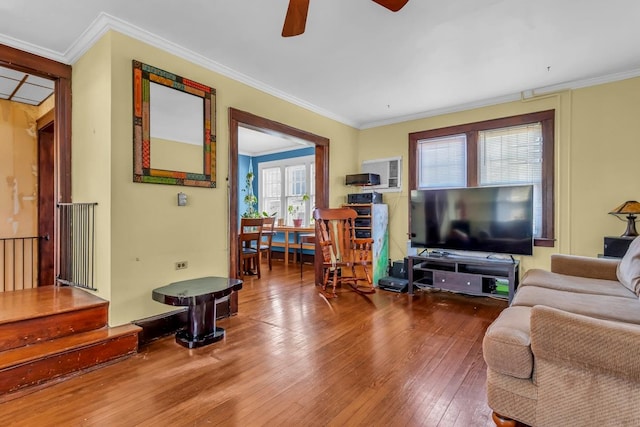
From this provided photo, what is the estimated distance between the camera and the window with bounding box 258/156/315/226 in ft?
22.8

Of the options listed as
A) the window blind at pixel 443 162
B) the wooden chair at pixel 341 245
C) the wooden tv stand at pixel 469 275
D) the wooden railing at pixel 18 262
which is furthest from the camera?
the window blind at pixel 443 162

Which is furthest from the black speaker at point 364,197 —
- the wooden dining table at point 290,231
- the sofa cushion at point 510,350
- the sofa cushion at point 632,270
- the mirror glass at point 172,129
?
the sofa cushion at point 510,350

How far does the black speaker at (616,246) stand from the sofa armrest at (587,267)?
57cm

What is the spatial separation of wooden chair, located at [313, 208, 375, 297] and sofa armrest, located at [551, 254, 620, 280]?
6.53ft

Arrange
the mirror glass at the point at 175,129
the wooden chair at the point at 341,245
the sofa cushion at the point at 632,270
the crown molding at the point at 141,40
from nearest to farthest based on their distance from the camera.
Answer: the sofa cushion at the point at 632,270, the crown molding at the point at 141,40, the mirror glass at the point at 175,129, the wooden chair at the point at 341,245

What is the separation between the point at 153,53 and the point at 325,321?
2.85 metres

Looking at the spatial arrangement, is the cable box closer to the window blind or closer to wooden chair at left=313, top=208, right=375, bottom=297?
wooden chair at left=313, top=208, right=375, bottom=297

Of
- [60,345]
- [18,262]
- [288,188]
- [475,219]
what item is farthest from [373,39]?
[288,188]

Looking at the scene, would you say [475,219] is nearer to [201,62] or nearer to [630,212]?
[630,212]

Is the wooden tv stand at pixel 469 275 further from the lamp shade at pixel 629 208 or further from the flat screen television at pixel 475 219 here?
the lamp shade at pixel 629 208

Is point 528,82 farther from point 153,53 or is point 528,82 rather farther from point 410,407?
point 153,53

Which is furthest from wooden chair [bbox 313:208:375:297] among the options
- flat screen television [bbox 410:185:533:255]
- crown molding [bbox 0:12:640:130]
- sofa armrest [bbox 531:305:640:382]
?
sofa armrest [bbox 531:305:640:382]

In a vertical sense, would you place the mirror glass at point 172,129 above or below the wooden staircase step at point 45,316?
above

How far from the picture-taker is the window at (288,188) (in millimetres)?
6938
